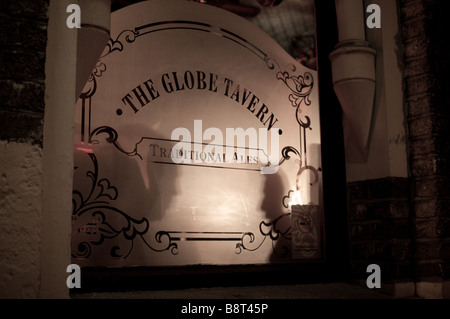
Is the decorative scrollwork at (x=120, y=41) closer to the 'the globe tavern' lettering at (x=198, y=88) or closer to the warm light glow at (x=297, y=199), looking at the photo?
the 'the globe tavern' lettering at (x=198, y=88)

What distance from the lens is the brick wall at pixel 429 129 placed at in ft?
9.47

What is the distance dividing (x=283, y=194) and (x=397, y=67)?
1.09 metres

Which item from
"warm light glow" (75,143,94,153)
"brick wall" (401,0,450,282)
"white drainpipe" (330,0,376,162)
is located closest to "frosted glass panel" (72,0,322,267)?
"warm light glow" (75,143,94,153)

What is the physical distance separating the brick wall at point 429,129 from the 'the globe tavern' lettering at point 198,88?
35.6 inches

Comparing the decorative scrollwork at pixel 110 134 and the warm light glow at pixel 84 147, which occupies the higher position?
the decorative scrollwork at pixel 110 134

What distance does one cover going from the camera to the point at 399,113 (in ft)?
10.2

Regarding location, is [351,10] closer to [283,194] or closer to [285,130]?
[285,130]

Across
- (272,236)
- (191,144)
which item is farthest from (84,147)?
(272,236)

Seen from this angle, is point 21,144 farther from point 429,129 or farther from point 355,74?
point 429,129

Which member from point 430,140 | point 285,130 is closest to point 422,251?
point 430,140

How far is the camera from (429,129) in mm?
2961

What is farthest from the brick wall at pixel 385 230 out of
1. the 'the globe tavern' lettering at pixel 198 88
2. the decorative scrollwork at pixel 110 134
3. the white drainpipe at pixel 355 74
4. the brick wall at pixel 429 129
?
the decorative scrollwork at pixel 110 134

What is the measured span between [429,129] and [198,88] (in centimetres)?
143

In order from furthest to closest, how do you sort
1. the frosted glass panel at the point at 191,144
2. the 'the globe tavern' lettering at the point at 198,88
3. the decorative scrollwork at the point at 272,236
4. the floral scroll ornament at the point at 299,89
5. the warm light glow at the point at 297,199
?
1. the floral scroll ornament at the point at 299,89
2. the warm light glow at the point at 297,199
3. the decorative scrollwork at the point at 272,236
4. the 'the globe tavern' lettering at the point at 198,88
5. the frosted glass panel at the point at 191,144
